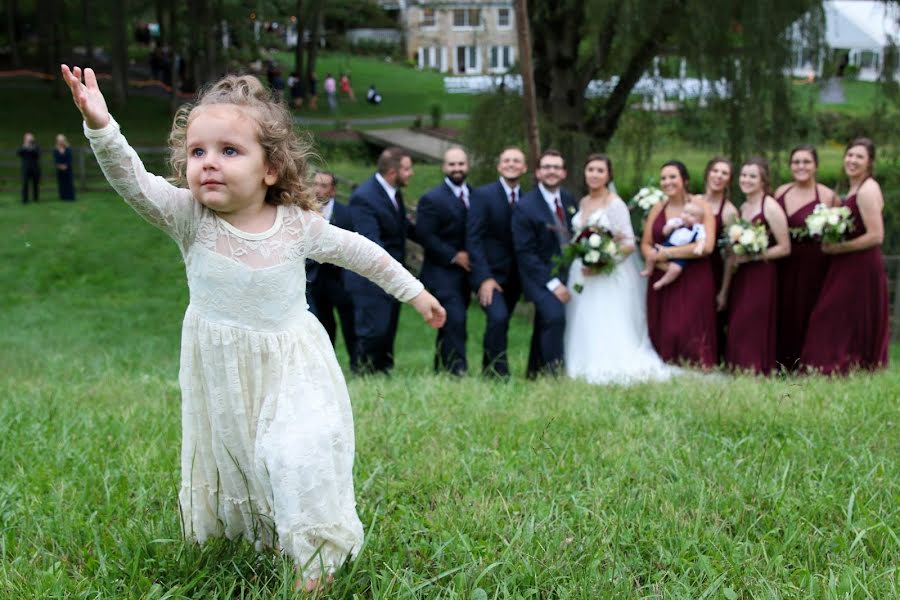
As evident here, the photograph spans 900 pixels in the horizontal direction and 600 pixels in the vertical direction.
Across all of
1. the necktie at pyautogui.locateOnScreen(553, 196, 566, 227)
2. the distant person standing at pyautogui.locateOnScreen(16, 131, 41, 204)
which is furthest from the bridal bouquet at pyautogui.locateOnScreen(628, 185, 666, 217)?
the distant person standing at pyautogui.locateOnScreen(16, 131, 41, 204)

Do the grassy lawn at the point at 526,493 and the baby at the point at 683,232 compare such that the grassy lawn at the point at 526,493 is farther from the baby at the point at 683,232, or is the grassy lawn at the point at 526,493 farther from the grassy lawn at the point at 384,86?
the grassy lawn at the point at 384,86

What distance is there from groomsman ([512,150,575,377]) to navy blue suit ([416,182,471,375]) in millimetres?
566

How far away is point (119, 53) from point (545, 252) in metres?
30.9

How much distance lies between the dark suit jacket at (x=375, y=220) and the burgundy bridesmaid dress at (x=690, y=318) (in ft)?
7.82

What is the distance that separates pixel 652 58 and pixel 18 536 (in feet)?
44.3

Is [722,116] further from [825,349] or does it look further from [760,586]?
[760,586]

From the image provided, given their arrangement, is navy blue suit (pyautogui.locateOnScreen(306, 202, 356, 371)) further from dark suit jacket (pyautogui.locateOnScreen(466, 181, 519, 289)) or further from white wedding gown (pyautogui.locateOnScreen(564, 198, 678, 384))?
white wedding gown (pyautogui.locateOnScreen(564, 198, 678, 384))

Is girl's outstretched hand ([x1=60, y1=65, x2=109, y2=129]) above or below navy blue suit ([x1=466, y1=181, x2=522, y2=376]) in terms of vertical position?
above

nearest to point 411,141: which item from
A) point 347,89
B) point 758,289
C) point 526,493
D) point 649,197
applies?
point 347,89

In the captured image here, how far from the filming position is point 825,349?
888 cm

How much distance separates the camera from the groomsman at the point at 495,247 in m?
9.27

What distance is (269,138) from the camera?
12.1 ft

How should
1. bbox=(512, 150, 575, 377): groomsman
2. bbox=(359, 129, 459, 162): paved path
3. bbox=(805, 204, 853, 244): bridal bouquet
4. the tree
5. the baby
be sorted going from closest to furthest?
bbox=(805, 204, 853, 244): bridal bouquet < bbox=(512, 150, 575, 377): groomsman < the baby < the tree < bbox=(359, 129, 459, 162): paved path

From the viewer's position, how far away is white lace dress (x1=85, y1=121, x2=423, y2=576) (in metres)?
3.51
